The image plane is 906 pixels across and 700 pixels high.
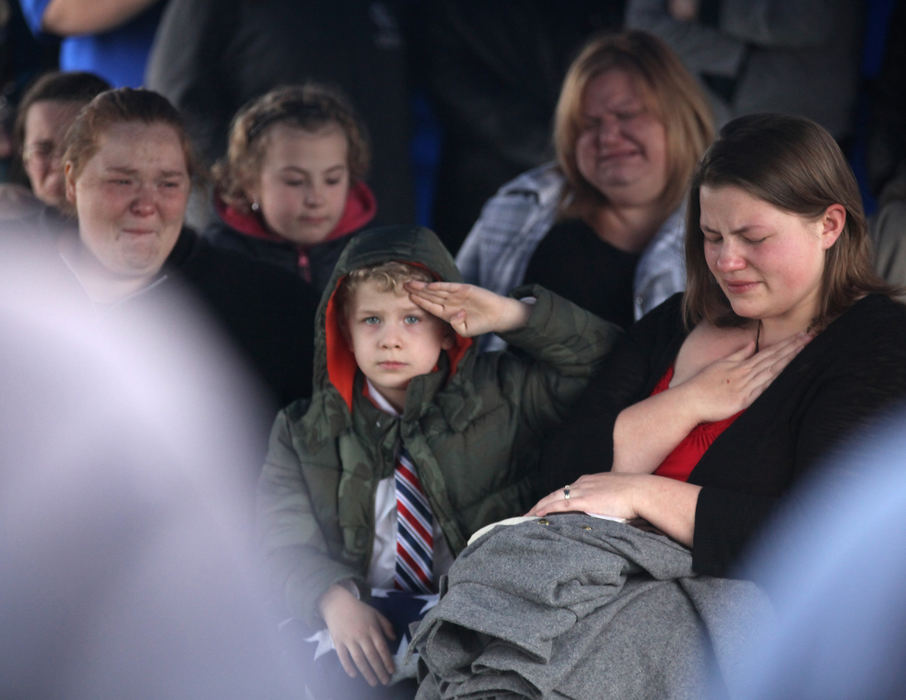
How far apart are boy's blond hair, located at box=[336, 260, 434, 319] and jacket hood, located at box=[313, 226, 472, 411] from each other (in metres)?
0.01

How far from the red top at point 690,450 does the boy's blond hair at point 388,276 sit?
0.62m

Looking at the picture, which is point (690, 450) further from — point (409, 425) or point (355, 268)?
point (355, 268)

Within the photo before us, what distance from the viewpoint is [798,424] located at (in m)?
1.96

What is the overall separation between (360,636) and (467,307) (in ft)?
2.19

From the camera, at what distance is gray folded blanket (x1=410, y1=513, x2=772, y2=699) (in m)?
1.77

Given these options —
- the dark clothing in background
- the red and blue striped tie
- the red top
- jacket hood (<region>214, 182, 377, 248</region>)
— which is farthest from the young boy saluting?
jacket hood (<region>214, 182, 377, 248</region>)

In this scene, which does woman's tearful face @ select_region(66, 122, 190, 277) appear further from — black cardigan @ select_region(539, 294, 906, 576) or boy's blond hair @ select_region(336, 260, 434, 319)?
black cardigan @ select_region(539, 294, 906, 576)

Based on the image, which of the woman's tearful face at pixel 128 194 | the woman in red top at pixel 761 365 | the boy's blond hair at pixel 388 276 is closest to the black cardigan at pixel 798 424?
the woman in red top at pixel 761 365

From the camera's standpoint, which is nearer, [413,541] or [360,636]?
[360,636]

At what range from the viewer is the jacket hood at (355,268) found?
237cm

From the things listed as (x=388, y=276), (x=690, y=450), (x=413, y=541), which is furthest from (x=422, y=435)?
(x=690, y=450)

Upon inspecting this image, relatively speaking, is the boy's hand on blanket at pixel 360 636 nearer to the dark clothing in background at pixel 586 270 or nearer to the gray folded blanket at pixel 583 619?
the gray folded blanket at pixel 583 619

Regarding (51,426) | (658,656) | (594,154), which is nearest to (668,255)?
(594,154)

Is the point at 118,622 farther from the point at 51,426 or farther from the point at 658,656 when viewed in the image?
the point at 658,656
